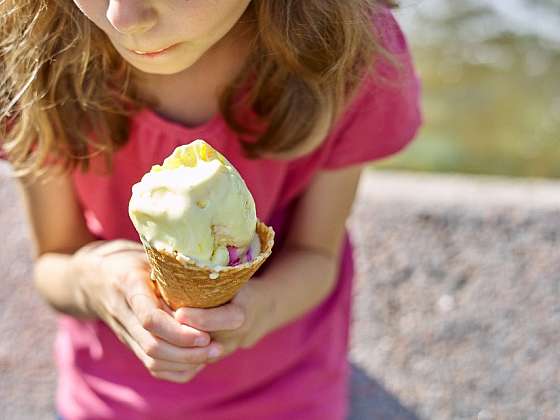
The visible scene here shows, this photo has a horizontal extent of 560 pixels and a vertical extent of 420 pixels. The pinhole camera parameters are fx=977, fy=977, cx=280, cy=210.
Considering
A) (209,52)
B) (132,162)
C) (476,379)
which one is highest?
(209,52)

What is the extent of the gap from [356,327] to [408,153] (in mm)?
1031

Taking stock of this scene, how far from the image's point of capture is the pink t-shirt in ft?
5.75

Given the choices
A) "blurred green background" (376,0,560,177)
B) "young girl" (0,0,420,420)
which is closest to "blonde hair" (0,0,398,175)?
"young girl" (0,0,420,420)

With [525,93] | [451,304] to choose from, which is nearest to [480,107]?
[525,93]

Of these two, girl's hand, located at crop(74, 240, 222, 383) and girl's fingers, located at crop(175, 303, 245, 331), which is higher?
girl's fingers, located at crop(175, 303, 245, 331)

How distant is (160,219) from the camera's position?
123 cm

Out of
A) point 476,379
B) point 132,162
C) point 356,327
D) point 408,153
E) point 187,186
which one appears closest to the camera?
point 187,186

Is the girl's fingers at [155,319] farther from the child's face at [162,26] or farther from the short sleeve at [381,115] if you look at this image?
the short sleeve at [381,115]

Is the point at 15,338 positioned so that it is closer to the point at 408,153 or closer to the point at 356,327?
the point at 356,327

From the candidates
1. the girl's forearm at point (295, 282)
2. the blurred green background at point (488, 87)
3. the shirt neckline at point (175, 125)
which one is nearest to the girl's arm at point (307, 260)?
the girl's forearm at point (295, 282)

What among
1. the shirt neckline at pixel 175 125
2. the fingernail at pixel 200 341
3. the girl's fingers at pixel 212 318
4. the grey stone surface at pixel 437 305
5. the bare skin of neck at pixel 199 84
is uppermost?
the bare skin of neck at pixel 199 84

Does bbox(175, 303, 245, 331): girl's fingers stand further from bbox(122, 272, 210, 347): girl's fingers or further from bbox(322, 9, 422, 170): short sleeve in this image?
bbox(322, 9, 422, 170): short sleeve

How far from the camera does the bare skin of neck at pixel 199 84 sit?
164cm

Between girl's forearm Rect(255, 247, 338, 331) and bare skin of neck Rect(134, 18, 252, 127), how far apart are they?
0.31 metres
